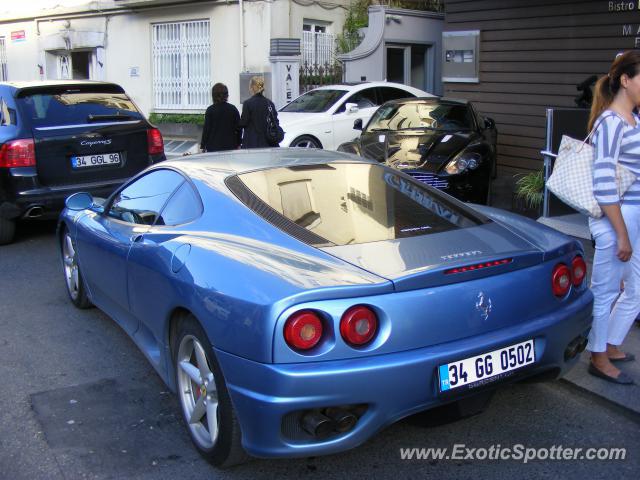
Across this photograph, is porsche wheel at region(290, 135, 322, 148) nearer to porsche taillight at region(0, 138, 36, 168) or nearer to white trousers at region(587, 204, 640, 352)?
porsche taillight at region(0, 138, 36, 168)

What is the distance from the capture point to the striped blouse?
3791 mm

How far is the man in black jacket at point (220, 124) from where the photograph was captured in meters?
8.72

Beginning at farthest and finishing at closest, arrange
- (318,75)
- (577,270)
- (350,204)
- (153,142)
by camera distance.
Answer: (318,75) → (153,142) → (350,204) → (577,270)

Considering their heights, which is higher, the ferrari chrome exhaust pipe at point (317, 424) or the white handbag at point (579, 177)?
the white handbag at point (579, 177)

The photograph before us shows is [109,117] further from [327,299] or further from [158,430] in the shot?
[327,299]

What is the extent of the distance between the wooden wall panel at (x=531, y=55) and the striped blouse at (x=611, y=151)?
5592 millimetres

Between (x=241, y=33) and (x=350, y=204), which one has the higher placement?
(x=241, y=33)

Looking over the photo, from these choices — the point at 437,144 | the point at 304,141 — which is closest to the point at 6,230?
the point at 437,144

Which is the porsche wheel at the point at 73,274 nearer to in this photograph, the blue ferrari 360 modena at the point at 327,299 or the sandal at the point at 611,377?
the blue ferrari 360 modena at the point at 327,299

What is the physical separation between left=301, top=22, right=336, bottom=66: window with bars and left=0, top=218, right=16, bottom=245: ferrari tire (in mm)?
9036

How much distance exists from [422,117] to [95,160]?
4.24 metres

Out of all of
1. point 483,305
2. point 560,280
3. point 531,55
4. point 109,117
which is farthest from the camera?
point 531,55

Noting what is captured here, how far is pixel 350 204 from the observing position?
3711 millimetres

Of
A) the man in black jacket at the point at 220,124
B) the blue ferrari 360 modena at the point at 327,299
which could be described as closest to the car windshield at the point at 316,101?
the man in black jacket at the point at 220,124
